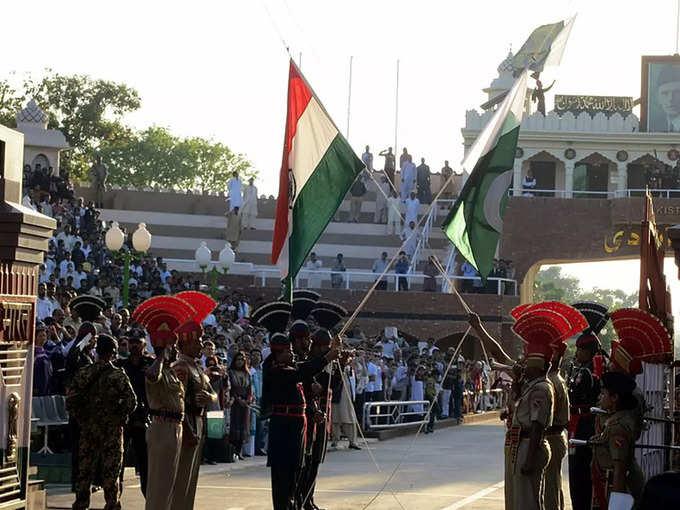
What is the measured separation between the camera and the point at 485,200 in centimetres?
1526

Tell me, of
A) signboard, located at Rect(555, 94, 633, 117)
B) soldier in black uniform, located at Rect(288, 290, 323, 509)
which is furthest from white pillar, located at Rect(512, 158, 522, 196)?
soldier in black uniform, located at Rect(288, 290, 323, 509)

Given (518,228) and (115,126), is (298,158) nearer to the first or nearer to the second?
(518,228)

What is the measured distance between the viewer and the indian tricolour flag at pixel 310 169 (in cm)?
1512

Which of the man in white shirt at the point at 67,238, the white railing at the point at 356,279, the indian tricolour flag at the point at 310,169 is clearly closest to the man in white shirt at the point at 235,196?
the white railing at the point at 356,279

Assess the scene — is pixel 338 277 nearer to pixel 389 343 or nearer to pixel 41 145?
pixel 389 343

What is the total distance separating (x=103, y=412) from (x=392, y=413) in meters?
17.1

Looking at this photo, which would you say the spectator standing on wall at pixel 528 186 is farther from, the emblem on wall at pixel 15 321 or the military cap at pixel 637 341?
the emblem on wall at pixel 15 321

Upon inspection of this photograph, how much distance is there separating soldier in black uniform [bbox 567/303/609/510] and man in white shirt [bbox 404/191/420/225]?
35.9 meters

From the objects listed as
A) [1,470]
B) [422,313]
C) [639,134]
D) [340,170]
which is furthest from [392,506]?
[639,134]

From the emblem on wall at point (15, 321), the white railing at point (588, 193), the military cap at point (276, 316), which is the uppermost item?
the white railing at point (588, 193)

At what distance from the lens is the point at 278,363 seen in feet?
46.1

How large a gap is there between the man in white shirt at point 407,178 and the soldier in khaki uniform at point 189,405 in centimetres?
3965

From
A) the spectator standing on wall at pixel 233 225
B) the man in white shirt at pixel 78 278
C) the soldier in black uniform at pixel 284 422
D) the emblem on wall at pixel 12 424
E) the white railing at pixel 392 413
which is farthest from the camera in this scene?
the spectator standing on wall at pixel 233 225

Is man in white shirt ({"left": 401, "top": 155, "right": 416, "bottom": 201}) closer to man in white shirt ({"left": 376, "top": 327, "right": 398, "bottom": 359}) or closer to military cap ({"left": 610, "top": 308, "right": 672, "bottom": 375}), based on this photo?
man in white shirt ({"left": 376, "top": 327, "right": 398, "bottom": 359})
